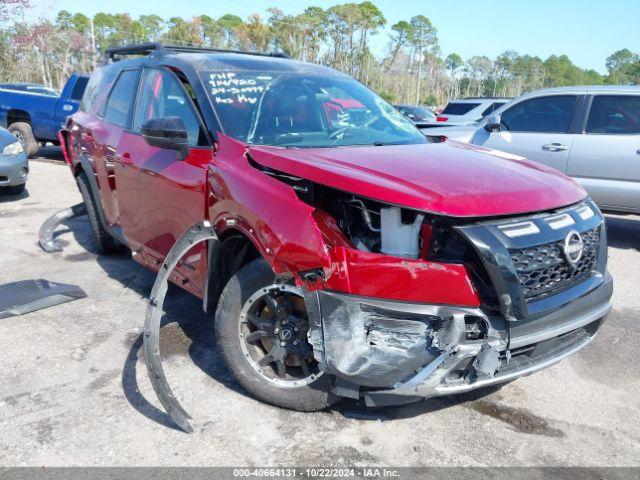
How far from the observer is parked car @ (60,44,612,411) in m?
2.34

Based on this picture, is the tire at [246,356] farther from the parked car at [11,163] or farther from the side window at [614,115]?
the parked car at [11,163]

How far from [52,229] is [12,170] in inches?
95.7

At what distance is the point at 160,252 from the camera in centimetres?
391

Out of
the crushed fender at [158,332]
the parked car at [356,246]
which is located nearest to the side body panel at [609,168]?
the parked car at [356,246]

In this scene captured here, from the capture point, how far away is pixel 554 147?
6598 mm

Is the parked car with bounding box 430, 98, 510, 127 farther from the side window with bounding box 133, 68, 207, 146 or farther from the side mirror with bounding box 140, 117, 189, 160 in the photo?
the side mirror with bounding box 140, 117, 189, 160

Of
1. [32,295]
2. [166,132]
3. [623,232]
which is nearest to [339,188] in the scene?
[166,132]

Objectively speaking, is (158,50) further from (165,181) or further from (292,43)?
(292,43)

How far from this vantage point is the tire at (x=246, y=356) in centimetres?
276

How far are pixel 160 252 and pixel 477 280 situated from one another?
7.80ft

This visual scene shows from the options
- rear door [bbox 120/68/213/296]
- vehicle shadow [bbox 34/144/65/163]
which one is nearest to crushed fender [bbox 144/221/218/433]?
rear door [bbox 120/68/213/296]

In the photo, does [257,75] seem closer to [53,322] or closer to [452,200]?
[452,200]

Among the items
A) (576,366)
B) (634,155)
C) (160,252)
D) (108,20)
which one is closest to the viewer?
(576,366)

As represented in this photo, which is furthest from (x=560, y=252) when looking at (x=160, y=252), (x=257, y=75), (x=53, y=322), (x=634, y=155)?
(x=634, y=155)
